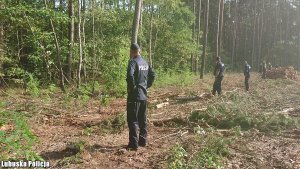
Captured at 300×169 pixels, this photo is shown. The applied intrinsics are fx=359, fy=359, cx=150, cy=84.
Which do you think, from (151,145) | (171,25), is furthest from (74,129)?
(171,25)

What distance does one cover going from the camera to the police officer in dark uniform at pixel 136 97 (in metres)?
7.25

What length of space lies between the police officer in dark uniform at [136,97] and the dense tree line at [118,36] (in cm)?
694

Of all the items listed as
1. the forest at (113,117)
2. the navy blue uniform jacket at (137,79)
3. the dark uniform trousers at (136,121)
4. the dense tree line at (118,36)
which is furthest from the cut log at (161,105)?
the navy blue uniform jacket at (137,79)

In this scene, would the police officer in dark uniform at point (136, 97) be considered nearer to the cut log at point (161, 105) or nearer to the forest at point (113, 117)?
the forest at point (113, 117)

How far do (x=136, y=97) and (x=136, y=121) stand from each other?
1.60 ft

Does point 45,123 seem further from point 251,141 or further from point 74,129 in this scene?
point 251,141

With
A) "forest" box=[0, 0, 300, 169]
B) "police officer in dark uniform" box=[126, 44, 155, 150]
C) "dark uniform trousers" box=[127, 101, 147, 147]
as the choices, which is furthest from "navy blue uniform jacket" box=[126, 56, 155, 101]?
"forest" box=[0, 0, 300, 169]

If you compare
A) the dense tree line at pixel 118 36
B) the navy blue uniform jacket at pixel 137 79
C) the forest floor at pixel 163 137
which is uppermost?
the dense tree line at pixel 118 36

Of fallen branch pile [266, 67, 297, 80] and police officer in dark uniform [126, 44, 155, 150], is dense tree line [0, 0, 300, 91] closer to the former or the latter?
fallen branch pile [266, 67, 297, 80]

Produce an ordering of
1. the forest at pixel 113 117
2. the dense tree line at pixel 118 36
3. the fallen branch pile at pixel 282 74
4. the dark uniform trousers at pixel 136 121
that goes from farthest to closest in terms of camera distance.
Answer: the fallen branch pile at pixel 282 74 → the dense tree line at pixel 118 36 → the dark uniform trousers at pixel 136 121 → the forest at pixel 113 117

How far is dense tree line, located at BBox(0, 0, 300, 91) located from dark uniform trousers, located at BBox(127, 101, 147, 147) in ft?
22.8

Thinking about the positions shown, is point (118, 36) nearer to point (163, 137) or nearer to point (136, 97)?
point (163, 137)

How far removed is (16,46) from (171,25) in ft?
54.8

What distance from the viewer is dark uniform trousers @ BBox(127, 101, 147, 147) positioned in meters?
7.24
